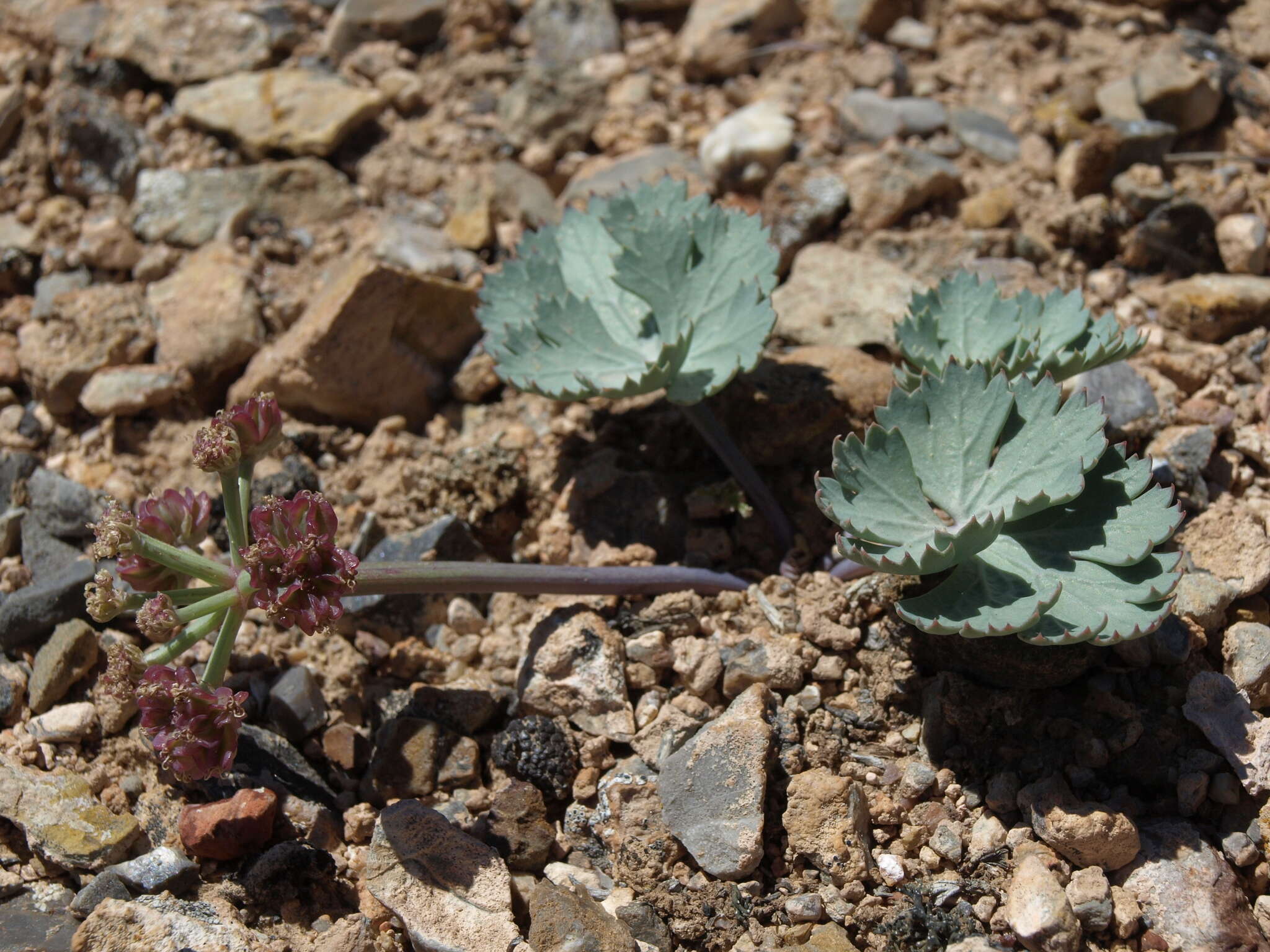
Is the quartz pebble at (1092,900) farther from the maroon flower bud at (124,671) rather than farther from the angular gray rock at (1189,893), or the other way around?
the maroon flower bud at (124,671)

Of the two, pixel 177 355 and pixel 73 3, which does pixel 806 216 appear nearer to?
pixel 177 355

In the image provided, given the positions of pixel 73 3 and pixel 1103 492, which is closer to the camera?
pixel 1103 492

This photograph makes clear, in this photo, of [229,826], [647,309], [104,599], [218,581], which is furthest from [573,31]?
[229,826]

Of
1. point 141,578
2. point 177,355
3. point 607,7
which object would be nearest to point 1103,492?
point 141,578

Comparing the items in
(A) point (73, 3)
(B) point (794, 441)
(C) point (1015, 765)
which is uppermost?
(A) point (73, 3)

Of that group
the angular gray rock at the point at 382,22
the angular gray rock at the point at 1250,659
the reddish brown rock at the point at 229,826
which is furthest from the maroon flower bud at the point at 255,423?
the angular gray rock at the point at 382,22
